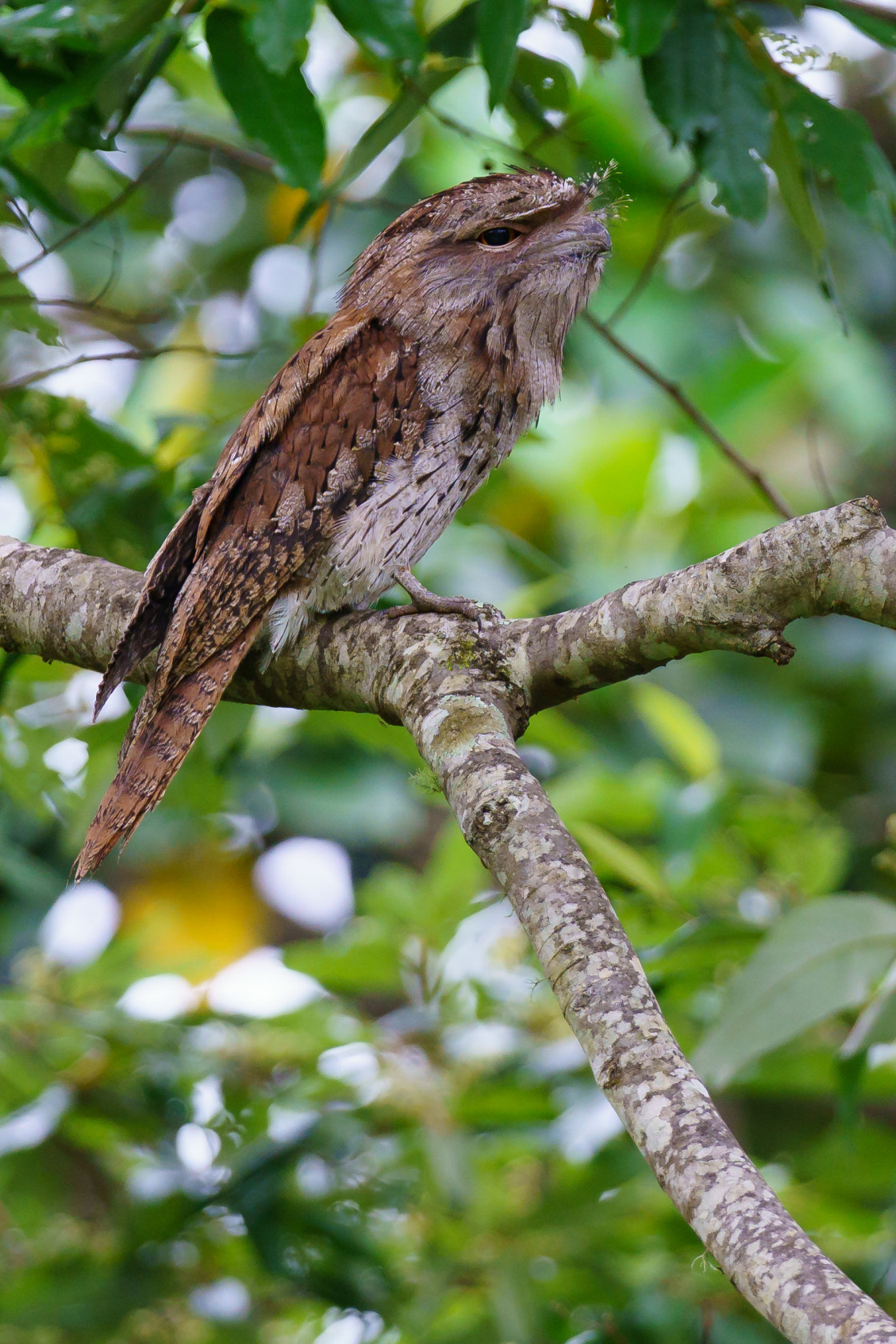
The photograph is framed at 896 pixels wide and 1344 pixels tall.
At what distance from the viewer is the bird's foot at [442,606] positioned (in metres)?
1.89

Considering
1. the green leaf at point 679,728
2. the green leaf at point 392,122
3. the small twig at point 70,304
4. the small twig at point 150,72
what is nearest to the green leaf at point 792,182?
the green leaf at point 392,122

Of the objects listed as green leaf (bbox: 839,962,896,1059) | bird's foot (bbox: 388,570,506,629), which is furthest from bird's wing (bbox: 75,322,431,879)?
green leaf (bbox: 839,962,896,1059)

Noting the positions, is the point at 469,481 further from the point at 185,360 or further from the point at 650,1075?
the point at 185,360

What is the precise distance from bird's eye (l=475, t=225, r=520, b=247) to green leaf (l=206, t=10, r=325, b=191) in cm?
37

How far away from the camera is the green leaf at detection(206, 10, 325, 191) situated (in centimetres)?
206

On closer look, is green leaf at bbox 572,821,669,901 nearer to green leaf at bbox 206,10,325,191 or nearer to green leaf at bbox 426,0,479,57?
green leaf at bbox 206,10,325,191

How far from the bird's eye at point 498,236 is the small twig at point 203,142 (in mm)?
697

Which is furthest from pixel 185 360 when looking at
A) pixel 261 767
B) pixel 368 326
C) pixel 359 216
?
pixel 368 326

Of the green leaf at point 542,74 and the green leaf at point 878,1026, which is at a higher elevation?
the green leaf at point 542,74

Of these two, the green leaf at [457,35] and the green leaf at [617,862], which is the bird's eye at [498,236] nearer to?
the green leaf at [457,35]

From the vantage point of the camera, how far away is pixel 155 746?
2039mm

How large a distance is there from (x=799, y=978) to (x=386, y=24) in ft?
5.51

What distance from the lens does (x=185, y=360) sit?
6375 mm

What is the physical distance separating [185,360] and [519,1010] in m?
4.32
